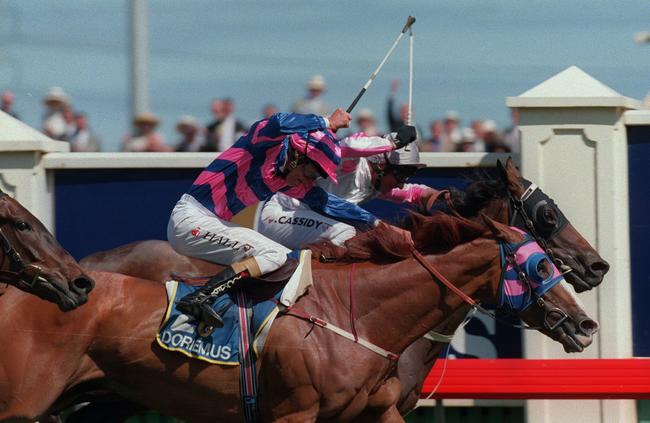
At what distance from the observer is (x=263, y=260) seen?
5.73 meters

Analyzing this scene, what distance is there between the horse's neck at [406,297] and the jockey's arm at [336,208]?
90 centimetres

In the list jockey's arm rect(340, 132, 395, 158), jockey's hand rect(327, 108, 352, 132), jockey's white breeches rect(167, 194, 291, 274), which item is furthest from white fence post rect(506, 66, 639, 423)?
jockey's white breeches rect(167, 194, 291, 274)

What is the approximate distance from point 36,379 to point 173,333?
662 millimetres

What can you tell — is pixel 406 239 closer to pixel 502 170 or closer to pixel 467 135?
pixel 502 170

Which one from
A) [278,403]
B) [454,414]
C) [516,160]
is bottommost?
[454,414]

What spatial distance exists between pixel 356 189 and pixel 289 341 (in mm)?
1664

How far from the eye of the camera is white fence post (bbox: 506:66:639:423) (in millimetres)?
7406

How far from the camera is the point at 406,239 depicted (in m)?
5.88

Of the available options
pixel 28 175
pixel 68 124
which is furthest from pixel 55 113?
pixel 28 175

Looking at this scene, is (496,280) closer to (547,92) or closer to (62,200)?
(547,92)

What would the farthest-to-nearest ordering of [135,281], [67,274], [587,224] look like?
[587,224] < [135,281] < [67,274]

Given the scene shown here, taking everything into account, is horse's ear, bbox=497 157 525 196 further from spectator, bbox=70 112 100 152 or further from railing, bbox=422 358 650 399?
spectator, bbox=70 112 100 152

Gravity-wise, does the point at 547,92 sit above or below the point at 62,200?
above

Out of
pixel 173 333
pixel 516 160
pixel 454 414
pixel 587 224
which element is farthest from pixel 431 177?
pixel 173 333
